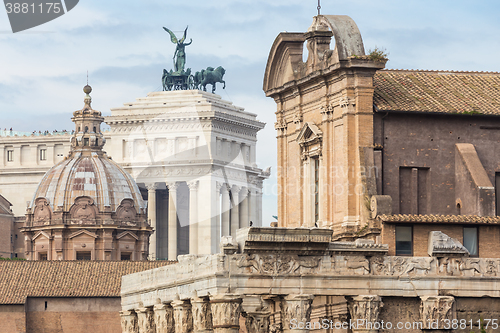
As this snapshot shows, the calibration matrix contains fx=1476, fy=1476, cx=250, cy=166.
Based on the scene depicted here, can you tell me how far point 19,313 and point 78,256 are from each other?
20.3 m

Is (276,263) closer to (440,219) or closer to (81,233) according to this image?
(440,219)

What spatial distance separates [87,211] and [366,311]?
2289 inches

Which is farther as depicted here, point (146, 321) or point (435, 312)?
point (146, 321)

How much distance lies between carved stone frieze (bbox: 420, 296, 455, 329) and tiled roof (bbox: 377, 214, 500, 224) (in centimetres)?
363

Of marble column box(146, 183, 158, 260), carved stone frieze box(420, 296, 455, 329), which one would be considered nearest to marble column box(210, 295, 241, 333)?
carved stone frieze box(420, 296, 455, 329)

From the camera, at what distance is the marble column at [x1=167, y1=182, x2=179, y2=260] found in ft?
416

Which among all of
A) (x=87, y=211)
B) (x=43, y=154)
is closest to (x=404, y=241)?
(x=87, y=211)

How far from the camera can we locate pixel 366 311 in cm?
4581

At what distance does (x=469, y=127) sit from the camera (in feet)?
178

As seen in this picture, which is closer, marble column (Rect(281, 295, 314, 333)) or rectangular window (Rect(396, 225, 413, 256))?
marble column (Rect(281, 295, 314, 333))

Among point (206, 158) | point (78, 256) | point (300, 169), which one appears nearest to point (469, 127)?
point (300, 169)

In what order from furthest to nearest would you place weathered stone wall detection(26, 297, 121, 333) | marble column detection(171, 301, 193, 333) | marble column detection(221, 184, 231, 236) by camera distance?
marble column detection(221, 184, 231, 236) < weathered stone wall detection(26, 297, 121, 333) < marble column detection(171, 301, 193, 333)

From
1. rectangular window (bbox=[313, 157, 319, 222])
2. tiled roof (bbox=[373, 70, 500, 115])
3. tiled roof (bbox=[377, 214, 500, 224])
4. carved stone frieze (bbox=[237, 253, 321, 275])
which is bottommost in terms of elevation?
carved stone frieze (bbox=[237, 253, 321, 275])

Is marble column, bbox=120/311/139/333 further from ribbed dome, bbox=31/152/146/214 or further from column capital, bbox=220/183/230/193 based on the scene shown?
column capital, bbox=220/183/230/193
